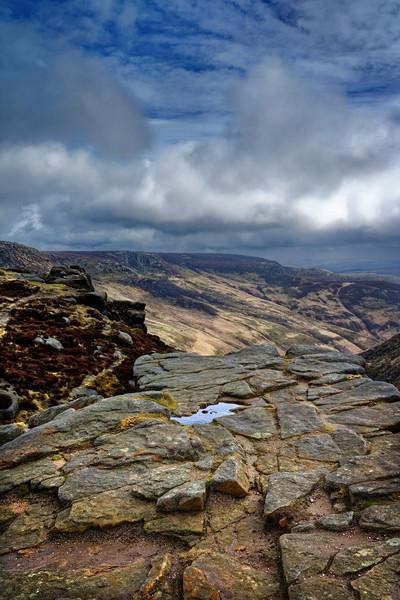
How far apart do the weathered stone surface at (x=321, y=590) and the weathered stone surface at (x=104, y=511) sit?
221 inches

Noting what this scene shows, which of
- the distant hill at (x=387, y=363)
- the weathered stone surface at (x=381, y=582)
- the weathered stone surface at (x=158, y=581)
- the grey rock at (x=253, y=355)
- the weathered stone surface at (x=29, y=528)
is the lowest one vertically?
the distant hill at (x=387, y=363)

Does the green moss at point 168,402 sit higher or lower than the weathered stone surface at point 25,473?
lower

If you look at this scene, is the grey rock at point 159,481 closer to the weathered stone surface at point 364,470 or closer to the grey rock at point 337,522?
the grey rock at point 337,522

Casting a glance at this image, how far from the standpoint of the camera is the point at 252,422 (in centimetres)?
1862

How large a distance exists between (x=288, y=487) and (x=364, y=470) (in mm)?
3132

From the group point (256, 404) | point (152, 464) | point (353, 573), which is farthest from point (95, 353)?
point (353, 573)

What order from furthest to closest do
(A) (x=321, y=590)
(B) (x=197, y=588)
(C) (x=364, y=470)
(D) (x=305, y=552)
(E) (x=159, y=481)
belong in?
(E) (x=159, y=481)
(C) (x=364, y=470)
(D) (x=305, y=552)
(B) (x=197, y=588)
(A) (x=321, y=590)

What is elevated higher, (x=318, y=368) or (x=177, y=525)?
(x=177, y=525)

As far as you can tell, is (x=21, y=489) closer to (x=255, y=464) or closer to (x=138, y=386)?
(x=255, y=464)

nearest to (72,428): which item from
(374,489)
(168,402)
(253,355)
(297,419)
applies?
(168,402)

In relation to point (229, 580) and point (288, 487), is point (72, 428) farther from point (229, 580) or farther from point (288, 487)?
point (288, 487)

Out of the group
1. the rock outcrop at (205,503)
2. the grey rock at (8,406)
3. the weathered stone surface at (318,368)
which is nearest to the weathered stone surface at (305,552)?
the rock outcrop at (205,503)

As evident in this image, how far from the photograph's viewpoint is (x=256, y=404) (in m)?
21.8

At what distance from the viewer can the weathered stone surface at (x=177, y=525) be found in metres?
9.81
